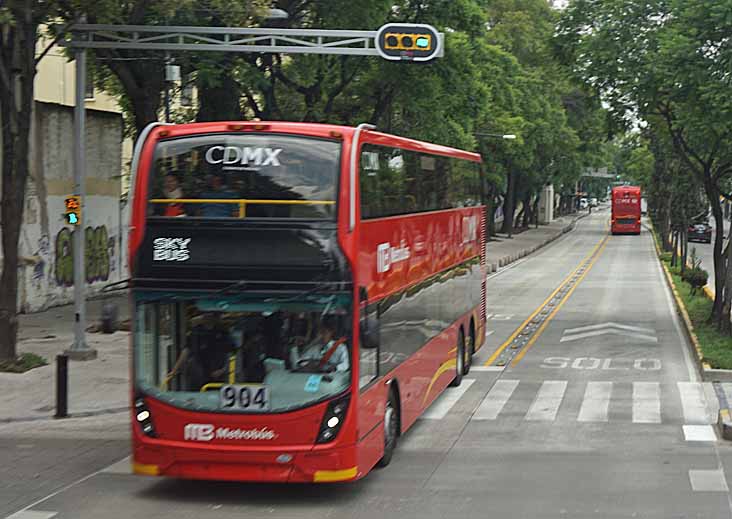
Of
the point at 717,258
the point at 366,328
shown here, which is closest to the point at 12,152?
the point at 366,328

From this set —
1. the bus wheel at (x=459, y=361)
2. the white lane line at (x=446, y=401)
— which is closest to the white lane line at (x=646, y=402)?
the white lane line at (x=446, y=401)

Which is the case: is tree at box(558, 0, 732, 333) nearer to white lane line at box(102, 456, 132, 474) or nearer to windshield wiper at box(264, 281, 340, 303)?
windshield wiper at box(264, 281, 340, 303)

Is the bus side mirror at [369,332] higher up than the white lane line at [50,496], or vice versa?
the bus side mirror at [369,332]

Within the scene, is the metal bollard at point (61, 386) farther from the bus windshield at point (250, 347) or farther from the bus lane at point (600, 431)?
the bus lane at point (600, 431)

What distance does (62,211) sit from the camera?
31.3 metres

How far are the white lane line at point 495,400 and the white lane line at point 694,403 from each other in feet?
9.19

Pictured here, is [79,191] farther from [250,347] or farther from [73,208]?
[250,347]

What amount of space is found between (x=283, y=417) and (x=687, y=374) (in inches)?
492

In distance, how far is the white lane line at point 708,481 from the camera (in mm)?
11809

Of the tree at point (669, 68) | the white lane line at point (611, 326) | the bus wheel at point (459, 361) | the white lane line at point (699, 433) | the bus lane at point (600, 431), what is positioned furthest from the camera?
the white lane line at point (611, 326)

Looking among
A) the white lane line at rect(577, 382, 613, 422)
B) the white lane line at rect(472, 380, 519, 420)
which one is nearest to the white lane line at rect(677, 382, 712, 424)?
the white lane line at rect(577, 382, 613, 422)

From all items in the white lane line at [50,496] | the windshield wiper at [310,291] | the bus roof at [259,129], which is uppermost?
the bus roof at [259,129]

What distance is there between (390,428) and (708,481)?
3601 millimetres

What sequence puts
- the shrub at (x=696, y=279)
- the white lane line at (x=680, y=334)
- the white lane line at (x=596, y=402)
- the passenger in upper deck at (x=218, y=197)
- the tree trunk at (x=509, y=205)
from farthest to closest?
1. the tree trunk at (x=509, y=205)
2. the shrub at (x=696, y=279)
3. the white lane line at (x=680, y=334)
4. the white lane line at (x=596, y=402)
5. the passenger in upper deck at (x=218, y=197)
